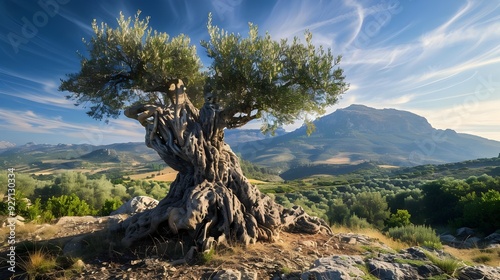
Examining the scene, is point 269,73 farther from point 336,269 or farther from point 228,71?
point 336,269

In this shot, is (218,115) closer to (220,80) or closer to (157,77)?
(220,80)

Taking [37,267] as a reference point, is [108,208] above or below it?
below

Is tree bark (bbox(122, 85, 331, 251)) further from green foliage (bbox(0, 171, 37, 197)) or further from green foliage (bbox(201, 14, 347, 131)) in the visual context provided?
→ green foliage (bbox(0, 171, 37, 197))

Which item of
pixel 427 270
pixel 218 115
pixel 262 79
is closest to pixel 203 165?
pixel 218 115

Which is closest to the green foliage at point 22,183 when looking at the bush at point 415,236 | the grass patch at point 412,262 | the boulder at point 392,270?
the boulder at point 392,270

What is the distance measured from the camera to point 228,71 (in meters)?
10.9

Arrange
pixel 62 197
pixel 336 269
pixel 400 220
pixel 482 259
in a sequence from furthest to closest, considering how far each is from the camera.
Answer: pixel 400 220, pixel 62 197, pixel 482 259, pixel 336 269

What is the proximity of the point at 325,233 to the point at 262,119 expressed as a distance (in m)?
6.59

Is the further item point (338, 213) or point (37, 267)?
point (338, 213)

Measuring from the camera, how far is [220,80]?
37.7 feet

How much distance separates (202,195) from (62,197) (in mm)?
13028

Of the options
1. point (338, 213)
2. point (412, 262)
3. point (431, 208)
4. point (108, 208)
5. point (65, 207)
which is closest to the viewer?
point (412, 262)

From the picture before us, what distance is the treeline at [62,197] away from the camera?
14133 mm

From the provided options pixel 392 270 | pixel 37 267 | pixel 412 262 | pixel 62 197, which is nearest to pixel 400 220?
pixel 412 262
